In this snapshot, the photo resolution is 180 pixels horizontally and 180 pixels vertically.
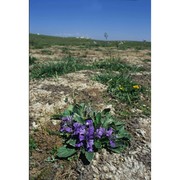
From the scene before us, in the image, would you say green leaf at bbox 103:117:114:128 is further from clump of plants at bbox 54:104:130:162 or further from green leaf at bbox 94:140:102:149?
green leaf at bbox 94:140:102:149

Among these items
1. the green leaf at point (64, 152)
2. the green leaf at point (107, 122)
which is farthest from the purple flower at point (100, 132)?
the green leaf at point (64, 152)

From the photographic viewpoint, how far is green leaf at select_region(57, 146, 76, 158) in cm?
236

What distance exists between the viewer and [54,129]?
8.83 feet

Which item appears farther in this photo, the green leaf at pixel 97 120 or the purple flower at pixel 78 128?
the green leaf at pixel 97 120

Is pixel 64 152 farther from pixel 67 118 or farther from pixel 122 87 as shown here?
pixel 122 87

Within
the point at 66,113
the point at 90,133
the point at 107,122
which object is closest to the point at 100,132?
the point at 90,133

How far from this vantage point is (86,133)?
2377 millimetres

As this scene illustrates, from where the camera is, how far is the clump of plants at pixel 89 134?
237 cm

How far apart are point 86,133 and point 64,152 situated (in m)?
0.22

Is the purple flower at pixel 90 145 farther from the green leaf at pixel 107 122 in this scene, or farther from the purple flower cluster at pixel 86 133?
the green leaf at pixel 107 122

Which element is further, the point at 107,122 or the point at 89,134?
the point at 107,122

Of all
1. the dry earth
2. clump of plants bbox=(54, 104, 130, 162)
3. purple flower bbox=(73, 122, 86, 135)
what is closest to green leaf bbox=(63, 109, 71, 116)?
clump of plants bbox=(54, 104, 130, 162)

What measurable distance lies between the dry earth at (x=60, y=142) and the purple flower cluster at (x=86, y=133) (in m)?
0.12
